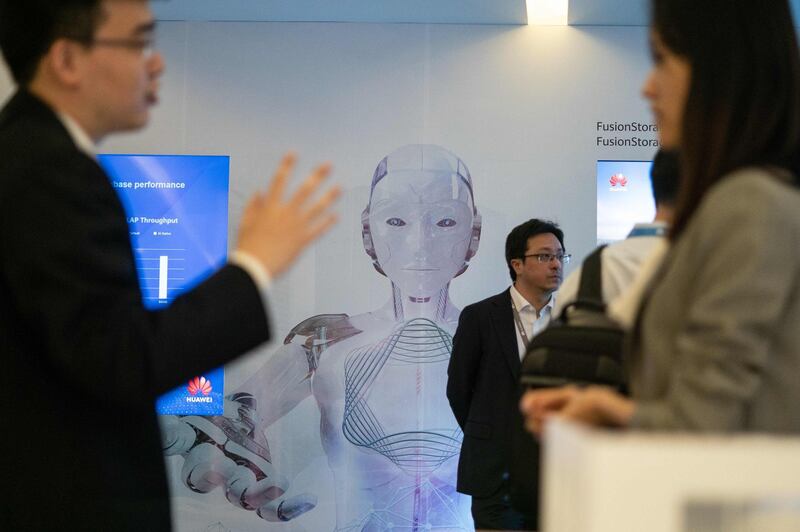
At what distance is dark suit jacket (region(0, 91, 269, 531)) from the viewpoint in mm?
1303

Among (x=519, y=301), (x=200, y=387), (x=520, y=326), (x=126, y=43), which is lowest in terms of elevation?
(x=200, y=387)

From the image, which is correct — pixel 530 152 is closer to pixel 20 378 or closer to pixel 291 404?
pixel 291 404

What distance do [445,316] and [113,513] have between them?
15.2 ft

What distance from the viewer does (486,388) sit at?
464cm

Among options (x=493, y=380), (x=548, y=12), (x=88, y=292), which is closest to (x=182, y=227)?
(x=493, y=380)

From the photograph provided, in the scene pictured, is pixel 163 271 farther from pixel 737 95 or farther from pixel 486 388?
pixel 737 95

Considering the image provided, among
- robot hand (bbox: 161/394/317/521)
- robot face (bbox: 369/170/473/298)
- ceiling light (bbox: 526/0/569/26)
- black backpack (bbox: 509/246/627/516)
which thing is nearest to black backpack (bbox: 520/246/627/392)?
black backpack (bbox: 509/246/627/516)

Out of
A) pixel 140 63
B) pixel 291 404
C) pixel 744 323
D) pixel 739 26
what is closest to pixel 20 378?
pixel 140 63

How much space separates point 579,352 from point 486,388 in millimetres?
2792

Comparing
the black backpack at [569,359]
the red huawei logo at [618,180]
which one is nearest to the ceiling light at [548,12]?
the red huawei logo at [618,180]

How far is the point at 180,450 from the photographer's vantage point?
598 centimetres

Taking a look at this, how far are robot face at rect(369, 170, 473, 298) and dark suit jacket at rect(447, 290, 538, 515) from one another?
1.21m

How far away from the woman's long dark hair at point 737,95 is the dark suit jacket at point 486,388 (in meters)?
3.27

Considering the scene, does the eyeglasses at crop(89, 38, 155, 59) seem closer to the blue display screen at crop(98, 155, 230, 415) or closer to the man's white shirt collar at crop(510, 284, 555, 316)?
the man's white shirt collar at crop(510, 284, 555, 316)
